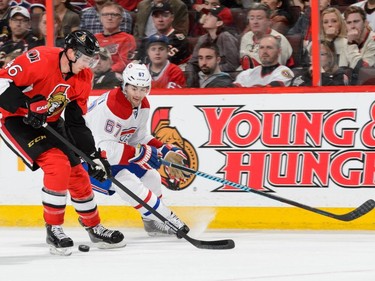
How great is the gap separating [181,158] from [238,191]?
0.55 m

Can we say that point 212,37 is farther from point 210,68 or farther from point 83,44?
point 83,44

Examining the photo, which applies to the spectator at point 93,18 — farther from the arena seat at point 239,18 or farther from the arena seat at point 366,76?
the arena seat at point 366,76

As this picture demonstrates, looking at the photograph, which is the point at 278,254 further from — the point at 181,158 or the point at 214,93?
the point at 214,93

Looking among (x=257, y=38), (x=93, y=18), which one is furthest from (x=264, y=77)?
(x=93, y=18)

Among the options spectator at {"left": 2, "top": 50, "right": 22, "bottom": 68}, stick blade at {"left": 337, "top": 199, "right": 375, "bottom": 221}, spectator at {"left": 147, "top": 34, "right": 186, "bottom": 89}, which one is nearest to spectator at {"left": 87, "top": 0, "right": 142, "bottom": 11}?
spectator at {"left": 147, "top": 34, "right": 186, "bottom": 89}

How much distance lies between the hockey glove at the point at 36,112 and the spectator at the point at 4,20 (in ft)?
6.32

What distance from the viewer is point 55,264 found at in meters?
4.74

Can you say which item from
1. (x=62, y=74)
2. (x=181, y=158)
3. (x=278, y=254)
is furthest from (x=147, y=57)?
(x=278, y=254)

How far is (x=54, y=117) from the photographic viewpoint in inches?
203

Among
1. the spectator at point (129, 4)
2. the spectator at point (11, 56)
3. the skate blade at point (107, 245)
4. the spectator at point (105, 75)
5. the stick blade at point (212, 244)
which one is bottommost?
the skate blade at point (107, 245)

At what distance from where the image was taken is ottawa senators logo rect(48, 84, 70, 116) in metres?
5.05

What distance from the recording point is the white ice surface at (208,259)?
4.33m

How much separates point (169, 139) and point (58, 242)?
4.85 ft

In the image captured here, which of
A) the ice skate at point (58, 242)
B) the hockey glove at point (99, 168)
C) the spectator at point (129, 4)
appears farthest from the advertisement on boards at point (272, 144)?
the ice skate at point (58, 242)
